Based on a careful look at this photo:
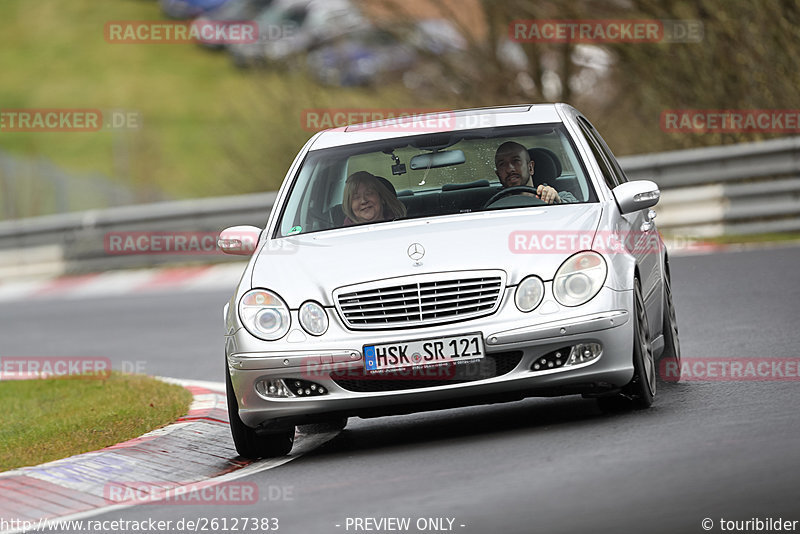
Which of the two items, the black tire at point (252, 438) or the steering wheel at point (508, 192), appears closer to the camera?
the black tire at point (252, 438)

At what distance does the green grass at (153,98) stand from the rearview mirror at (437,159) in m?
16.0

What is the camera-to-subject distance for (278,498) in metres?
7.22

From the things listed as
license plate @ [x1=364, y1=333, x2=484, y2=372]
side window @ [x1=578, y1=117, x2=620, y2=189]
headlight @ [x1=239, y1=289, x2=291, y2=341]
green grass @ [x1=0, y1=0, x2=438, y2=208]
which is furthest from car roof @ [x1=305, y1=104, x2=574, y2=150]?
green grass @ [x1=0, y1=0, x2=438, y2=208]

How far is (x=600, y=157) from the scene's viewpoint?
9391mm

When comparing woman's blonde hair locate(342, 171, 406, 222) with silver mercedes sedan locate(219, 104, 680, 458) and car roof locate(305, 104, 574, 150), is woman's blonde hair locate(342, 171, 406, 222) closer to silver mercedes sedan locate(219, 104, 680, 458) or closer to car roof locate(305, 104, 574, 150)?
silver mercedes sedan locate(219, 104, 680, 458)

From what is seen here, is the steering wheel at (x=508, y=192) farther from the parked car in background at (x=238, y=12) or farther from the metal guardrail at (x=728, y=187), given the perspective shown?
the parked car in background at (x=238, y=12)

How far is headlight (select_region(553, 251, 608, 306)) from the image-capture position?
25.5ft

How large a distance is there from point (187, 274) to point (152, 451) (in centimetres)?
1235

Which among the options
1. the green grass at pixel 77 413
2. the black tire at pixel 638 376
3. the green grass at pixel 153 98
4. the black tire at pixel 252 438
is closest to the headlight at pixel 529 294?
the black tire at pixel 638 376

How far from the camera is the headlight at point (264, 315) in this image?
7.96 meters

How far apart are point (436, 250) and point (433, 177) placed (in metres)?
1.26

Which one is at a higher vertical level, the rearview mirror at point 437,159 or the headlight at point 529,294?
the rearview mirror at point 437,159

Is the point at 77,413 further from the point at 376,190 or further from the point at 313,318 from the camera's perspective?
the point at 313,318

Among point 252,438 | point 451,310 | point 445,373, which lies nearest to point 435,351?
point 445,373
